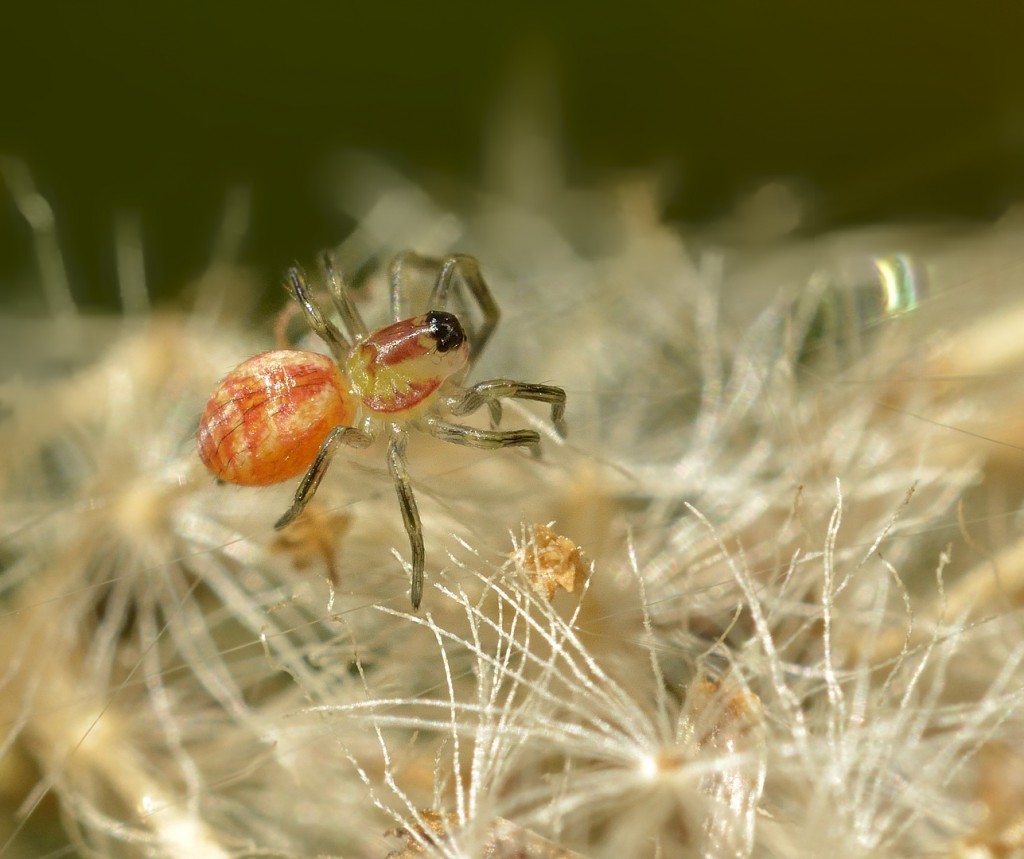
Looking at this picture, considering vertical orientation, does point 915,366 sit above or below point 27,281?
below

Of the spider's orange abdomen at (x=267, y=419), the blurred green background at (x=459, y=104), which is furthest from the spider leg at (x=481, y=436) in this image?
the blurred green background at (x=459, y=104)

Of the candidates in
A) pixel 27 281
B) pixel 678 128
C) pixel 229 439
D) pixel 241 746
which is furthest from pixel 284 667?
pixel 678 128

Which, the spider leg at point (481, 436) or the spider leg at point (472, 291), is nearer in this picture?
the spider leg at point (481, 436)

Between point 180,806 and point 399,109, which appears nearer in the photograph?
point 180,806

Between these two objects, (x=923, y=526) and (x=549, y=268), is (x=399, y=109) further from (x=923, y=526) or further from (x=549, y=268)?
(x=923, y=526)

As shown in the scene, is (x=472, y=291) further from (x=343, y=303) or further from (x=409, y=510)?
(x=409, y=510)

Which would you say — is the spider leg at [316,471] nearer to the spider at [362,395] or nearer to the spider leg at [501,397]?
the spider at [362,395]

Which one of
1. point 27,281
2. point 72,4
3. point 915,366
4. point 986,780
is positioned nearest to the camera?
point 986,780
